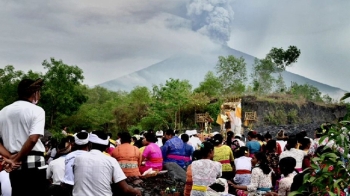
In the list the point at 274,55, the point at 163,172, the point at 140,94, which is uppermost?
the point at 274,55

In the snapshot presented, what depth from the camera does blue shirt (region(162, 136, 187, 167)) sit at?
11.4m

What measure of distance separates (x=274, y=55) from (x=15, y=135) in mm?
58883

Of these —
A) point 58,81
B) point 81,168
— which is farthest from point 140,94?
point 81,168

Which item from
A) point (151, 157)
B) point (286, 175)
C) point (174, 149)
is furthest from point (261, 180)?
point (174, 149)

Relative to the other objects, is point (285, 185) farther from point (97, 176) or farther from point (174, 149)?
point (174, 149)

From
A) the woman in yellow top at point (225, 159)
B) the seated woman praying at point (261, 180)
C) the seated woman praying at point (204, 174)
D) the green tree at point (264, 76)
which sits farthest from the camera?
the green tree at point (264, 76)

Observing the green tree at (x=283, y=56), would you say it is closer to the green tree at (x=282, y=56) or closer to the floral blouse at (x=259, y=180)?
the green tree at (x=282, y=56)

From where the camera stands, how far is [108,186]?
523 cm

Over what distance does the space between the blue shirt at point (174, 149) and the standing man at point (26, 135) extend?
679 cm

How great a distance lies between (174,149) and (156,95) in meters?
39.3

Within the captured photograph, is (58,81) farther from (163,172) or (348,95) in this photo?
(348,95)

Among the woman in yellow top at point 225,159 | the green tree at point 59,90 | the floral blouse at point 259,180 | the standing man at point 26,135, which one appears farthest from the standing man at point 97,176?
the green tree at point 59,90

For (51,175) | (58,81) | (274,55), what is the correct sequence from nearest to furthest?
(51,175) < (58,81) < (274,55)

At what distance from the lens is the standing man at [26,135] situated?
4551 millimetres
